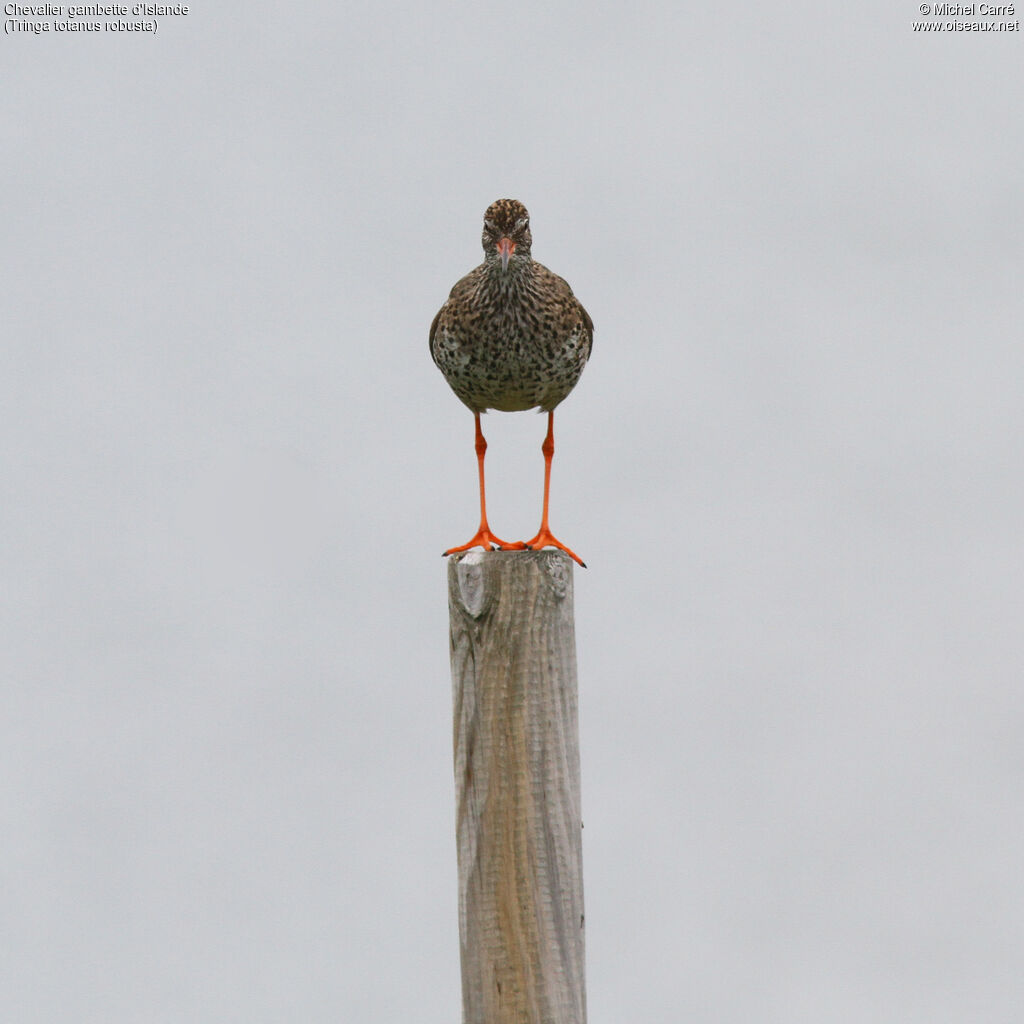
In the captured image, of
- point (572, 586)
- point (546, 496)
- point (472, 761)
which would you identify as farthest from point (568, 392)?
point (472, 761)

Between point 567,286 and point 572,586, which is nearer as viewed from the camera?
point 572,586

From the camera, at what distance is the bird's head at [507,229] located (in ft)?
22.6

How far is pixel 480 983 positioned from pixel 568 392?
9.51 ft

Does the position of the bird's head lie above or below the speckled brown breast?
above

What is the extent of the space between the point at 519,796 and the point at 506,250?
2.64 m

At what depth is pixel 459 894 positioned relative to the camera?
576 centimetres

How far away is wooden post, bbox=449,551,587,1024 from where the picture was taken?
561 cm

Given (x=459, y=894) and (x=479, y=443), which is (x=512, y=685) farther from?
(x=479, y=443)

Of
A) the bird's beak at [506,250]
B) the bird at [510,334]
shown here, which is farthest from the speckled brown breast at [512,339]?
the bird's beak at [506,250]

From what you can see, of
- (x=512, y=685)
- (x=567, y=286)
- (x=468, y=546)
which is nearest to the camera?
(x=512, y=685)

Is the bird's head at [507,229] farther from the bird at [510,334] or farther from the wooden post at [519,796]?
the wooden post at [519,796]

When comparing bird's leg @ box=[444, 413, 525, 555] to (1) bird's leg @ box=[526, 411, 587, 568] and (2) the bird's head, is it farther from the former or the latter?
(2) the bird's head

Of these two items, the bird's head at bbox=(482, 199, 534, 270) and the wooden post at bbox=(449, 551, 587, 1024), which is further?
the bird's head at bbox=(482, 199, 534, 270)

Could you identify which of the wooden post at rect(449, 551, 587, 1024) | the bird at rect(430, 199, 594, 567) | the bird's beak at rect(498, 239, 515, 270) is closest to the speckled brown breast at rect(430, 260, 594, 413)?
the bird at rect(430, 199, 594, 567)
